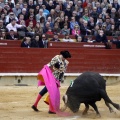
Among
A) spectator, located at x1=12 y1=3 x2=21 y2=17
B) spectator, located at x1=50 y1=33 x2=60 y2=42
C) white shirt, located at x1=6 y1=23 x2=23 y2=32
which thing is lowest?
spectator, located at x1=50 y1=33 x2=60 y2=42

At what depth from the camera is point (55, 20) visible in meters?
16.3

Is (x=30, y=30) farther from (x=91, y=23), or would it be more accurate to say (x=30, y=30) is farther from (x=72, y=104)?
(x=72, y=104)

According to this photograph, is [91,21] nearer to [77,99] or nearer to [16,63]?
[16,63]

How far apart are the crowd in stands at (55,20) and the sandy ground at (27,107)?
188 cm

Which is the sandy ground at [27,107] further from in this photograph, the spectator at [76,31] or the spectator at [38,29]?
the spectator at [76,31]

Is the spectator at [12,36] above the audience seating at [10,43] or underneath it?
above

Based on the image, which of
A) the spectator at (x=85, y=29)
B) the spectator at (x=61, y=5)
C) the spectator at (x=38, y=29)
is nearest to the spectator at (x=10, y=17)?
the spectator at (x=38, y=29)

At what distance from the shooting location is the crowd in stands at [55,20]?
1581 cm

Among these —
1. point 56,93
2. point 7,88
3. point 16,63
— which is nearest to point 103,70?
point 16,63

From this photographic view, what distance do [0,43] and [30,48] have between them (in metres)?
0.88

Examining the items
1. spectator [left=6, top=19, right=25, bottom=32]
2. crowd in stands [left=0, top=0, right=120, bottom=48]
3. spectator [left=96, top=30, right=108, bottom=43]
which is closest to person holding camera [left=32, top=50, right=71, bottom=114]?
crowd in stands [left=0, top=0, right=120, bottom=48]

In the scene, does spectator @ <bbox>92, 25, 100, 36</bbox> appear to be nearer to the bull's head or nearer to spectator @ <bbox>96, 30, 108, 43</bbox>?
spectator @ <bbox>96, 30, 108, 43</bbox>

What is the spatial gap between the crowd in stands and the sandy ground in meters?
1.88

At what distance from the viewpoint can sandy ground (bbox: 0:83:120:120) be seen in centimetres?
934
